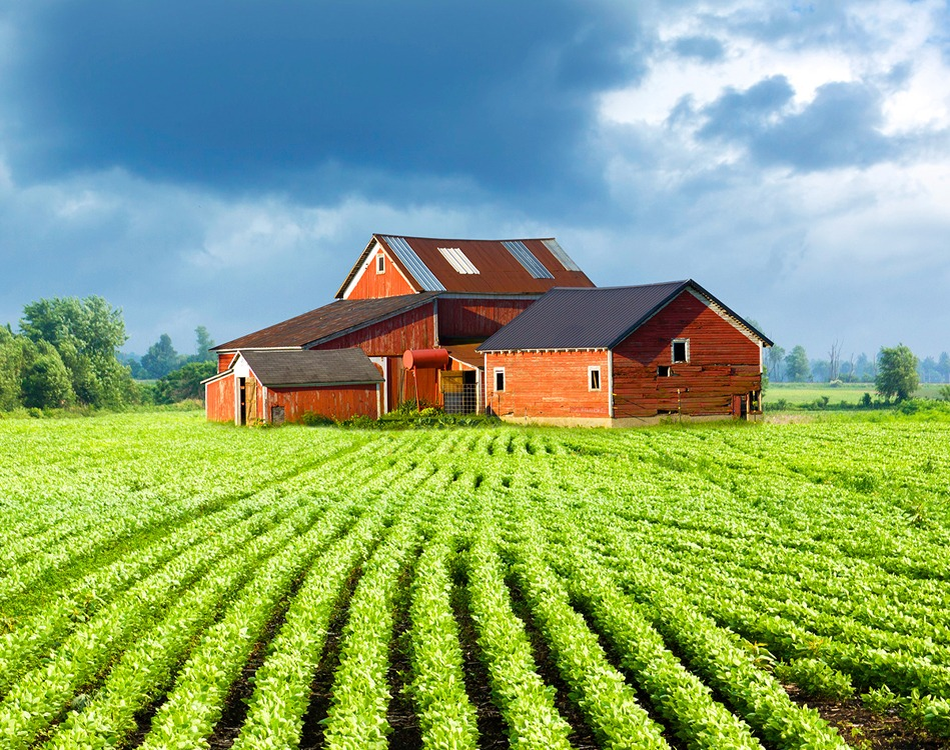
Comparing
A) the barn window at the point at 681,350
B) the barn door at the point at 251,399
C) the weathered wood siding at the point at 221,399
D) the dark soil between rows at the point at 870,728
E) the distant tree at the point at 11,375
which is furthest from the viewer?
the distant tree at the point at 11,375

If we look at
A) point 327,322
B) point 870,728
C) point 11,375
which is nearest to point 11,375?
point 11,375

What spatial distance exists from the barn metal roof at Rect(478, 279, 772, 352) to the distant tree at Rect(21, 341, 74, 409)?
156 feet

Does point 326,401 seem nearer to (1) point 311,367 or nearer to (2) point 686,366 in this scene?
(1) point 311,367

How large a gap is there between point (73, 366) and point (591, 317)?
5747cm

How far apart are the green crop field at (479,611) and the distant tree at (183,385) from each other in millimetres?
82323

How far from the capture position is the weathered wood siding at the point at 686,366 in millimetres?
41875

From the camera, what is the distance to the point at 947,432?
4072cm

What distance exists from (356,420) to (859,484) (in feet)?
82.5

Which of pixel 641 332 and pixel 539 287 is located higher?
pixel 539 287

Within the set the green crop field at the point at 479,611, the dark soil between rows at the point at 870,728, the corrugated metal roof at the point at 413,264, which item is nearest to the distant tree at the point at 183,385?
the corrugated metal roof at the point at 413,264

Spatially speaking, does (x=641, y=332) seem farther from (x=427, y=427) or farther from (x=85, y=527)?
(x=85, y=527)

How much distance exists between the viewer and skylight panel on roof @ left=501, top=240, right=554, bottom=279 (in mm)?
61219

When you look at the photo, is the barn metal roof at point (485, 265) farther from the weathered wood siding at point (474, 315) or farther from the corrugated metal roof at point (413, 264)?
the weathered wood siding at point (474, 315)

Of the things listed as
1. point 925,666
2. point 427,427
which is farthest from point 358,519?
point 427,427
